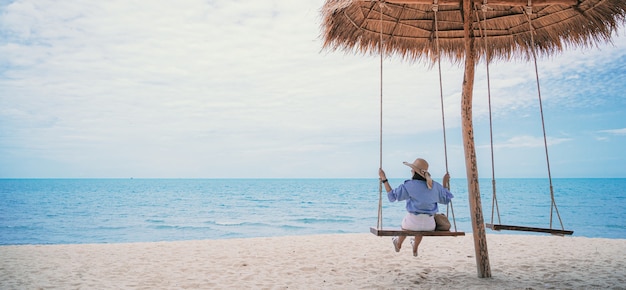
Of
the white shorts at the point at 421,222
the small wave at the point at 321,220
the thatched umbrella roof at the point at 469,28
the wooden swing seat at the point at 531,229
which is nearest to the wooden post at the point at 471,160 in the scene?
the thatched umbrella roof at the point at 469,28

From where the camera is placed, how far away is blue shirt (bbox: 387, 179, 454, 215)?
417cm

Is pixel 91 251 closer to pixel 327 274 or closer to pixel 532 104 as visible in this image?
pixel 327 274

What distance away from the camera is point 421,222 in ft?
13.6

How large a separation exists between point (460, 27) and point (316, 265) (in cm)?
343

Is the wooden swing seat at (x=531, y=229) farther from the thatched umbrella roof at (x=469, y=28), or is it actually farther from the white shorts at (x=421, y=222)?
the white shorts at (x=421, y=222)

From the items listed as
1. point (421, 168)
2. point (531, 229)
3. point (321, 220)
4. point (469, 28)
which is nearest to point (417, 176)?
point (421, 168)

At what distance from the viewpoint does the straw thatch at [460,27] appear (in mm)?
4891

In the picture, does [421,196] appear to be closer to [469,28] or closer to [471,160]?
[471,160]

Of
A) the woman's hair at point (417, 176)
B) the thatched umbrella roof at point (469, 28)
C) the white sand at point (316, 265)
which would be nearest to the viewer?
the woman's hair at point (417, 176)

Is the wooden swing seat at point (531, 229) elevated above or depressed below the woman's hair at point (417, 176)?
below

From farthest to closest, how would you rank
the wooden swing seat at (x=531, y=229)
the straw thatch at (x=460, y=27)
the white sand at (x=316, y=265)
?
the straw thatch at (x=460, y=27)
the white sand at (x=316, y=265)
the wooden swing seat at (x=531, y=229)

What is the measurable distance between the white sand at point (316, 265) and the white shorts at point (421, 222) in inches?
22.6

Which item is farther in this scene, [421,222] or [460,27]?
[460,27]

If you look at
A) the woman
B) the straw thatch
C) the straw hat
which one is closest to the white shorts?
the woman
